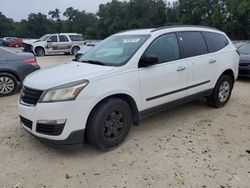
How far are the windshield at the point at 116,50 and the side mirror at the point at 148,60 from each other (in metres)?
A: 0.18

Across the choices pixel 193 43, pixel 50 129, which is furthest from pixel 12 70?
pixel 193 43

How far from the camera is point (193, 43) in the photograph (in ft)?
16.1

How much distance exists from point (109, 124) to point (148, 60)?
1101mm

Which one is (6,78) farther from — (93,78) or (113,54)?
(93,78)

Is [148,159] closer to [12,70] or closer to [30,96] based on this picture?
[30,96]

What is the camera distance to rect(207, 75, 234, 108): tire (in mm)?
5463

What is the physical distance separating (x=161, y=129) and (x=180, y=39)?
1.61 m

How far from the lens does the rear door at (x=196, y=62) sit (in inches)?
186

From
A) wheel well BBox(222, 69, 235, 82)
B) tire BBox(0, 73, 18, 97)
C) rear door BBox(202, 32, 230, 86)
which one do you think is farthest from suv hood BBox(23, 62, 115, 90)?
tire BBox(0, 73, 18, 97)

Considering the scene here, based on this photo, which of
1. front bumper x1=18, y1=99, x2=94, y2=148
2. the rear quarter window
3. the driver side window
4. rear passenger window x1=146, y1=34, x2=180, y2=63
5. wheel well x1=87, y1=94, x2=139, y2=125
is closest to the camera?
front bumper x1=18, y1=99, x2=94, y2=148

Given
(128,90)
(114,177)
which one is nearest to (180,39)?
(128,90)

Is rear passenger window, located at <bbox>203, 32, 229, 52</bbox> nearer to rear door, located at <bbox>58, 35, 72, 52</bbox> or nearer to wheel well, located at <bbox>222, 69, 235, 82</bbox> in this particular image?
wheel well, located at <bbox>222, 69, 235, 82</bbox>

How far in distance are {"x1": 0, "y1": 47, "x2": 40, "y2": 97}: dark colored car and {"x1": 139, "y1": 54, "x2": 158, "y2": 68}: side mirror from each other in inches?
173

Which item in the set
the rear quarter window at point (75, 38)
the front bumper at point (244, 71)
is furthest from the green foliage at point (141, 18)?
the front bumper at point (244, 71)
